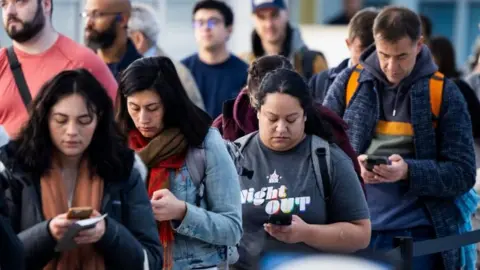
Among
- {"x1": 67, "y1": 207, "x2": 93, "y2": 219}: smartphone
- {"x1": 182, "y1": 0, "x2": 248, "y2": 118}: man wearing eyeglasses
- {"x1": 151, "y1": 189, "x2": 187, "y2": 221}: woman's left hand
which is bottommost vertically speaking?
{"x1": 182, "y1": 0, "x2": 248, "y2": 118}: man wearing eyeglasses

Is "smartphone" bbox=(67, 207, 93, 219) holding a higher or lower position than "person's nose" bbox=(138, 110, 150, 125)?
lower

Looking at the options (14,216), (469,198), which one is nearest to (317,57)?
(469,198)

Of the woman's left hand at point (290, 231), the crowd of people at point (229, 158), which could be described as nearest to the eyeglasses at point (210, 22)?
the crowd of people at point (229, 158)

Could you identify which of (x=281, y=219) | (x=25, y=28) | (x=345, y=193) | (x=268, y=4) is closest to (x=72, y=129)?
(x=281, y=219)

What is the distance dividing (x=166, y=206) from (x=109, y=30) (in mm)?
4205

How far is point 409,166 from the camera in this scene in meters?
6.90

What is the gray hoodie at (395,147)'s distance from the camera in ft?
23.1

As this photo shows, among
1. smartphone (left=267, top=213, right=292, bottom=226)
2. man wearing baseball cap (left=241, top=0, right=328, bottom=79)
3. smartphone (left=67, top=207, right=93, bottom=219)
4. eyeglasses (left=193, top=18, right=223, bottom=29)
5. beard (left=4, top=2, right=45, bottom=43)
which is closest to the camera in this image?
smartphone (left=67, top=207, right=93, bottom=219)

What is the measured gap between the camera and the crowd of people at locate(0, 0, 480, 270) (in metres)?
4.97

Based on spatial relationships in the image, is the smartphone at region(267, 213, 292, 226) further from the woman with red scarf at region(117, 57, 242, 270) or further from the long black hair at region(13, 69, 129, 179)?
the long black hair at region(13, 69, 129, 179)

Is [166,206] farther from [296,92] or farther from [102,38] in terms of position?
[102,38]

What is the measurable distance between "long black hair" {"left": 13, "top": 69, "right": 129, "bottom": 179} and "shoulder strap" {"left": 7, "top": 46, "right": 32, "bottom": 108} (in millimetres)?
1679

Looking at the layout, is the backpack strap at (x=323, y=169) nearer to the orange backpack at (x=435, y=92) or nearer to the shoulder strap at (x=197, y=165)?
the shoulder strap at (x=197, y=165)

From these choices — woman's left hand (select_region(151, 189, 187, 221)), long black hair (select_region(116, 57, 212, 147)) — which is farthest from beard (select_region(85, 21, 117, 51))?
woman's left hand (select_region(151, 189, 187, 221))
